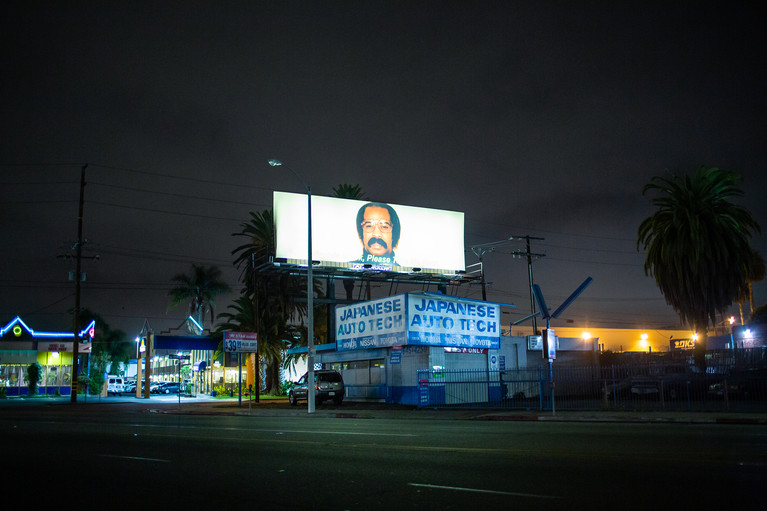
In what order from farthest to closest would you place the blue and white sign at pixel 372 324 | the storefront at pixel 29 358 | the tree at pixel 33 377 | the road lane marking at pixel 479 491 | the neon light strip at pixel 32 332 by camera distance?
the neon light strip at pixel 32 332 → the storefront at pixel 29 358 → the tree at pixel 33 377 → the blue and white sign at pixel 372 324 → the road lane marking at pixel 479 491

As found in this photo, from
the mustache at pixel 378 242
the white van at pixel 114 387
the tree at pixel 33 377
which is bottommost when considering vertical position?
the white van at pixel 114 387

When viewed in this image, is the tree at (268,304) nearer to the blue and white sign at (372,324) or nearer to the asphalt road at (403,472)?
the blue and white sign at (372,324)

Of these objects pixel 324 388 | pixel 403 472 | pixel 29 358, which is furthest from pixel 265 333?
pixel 403 472

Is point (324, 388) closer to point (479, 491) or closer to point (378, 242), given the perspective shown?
point (378, 242)

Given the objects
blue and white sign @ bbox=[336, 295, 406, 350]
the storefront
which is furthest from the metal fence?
the storefront

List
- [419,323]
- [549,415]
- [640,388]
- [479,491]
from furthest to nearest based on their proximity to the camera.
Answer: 1. [419,323]
2. [640,388]
3. [549,415]
4. [479,491]

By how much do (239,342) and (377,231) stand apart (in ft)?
45.6

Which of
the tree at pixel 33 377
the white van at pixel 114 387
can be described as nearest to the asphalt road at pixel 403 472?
the tree at pixel 33 377

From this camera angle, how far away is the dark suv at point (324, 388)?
36938 mm

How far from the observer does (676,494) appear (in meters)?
7.51

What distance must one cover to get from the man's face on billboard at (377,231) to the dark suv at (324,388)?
10463 millimetres

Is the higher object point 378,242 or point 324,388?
point 378,242

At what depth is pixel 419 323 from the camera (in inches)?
1373

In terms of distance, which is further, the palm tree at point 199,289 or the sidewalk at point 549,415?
the palm tree at point 199,289
